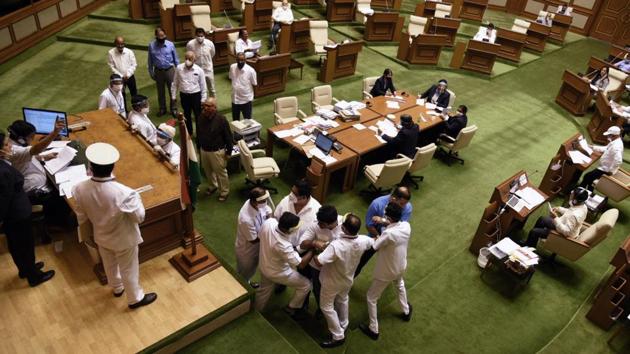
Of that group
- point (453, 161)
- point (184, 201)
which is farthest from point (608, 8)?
point (184, 201)

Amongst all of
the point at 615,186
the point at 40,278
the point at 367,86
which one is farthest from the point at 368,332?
the point at 367,86

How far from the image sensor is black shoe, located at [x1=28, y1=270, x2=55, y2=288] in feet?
14.6

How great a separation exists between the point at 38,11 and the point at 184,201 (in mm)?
8433

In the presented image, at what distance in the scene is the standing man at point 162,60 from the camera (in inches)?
310

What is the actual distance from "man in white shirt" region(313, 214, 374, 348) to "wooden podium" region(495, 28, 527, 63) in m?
10.9

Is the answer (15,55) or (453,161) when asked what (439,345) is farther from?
(15,55)

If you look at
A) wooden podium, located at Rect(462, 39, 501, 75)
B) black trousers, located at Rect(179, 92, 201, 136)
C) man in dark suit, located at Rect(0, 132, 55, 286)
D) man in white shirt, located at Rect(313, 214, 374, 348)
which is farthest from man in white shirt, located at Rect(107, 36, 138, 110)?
wooden podium, located at Rect(462, 39, 501, 75)

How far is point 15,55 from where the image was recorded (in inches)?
373

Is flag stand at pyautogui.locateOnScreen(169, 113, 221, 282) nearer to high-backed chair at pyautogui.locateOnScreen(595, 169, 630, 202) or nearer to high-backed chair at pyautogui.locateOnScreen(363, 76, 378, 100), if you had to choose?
high-backed chair at pyautogui.locateOnScreen(363, 76, 378, 100)

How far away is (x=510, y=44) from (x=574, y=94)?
3.01m

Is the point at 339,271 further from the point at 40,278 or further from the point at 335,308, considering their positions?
the point at 40,278

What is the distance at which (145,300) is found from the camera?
14.4ft

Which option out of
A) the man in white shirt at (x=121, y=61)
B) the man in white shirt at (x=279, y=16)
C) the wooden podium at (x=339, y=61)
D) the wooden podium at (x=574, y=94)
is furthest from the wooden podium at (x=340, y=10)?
the man in white shirt at (x=121, y=61)

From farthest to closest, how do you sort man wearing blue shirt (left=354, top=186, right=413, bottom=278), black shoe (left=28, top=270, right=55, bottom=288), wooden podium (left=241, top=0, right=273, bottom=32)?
wooden podium (left=241, top=0, right=273, bottom=32)
man wearing blue shirt (left=354, top=186, right=413, bottom=278)
black shoe (left=28, top=270, right=55, bottom=288)
